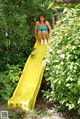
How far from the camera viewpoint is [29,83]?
21.0ft

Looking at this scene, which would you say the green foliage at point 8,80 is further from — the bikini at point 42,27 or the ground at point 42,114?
the bikini at point 42,27

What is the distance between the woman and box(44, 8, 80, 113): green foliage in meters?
2.41

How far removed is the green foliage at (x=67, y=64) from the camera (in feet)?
16.1

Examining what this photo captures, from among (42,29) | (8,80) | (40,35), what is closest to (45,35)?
(40,35)

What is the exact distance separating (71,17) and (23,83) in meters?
1.89

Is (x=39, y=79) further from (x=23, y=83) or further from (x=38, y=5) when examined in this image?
(x=38, y=5)

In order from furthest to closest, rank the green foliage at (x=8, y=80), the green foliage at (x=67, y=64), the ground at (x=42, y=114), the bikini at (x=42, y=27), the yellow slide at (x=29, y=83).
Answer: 1. the bikini at (x=42, y=27)
2. the green foliage at (x=8, y=80)
3. the yellow slide at (x=29, y=83)
4. the ground at (x=42, y=114)
5. the green foliage at (x=67, y=64)

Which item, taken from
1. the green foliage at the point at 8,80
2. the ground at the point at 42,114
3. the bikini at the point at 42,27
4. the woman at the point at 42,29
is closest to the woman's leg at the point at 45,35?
the woman at the point at 42,29

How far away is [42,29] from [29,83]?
7.67 feet

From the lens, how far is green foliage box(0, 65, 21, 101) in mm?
6154

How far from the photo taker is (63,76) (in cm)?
507

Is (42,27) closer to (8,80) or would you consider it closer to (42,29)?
(42,29)

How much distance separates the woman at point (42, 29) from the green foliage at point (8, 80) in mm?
1727

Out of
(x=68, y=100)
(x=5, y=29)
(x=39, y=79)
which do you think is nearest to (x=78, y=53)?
(x=68, y=100)
